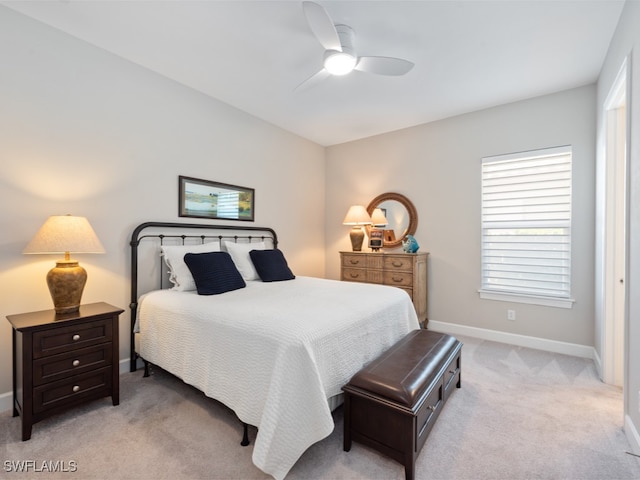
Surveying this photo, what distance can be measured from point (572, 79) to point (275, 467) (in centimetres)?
419

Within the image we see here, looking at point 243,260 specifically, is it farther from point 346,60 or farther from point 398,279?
point 346,60

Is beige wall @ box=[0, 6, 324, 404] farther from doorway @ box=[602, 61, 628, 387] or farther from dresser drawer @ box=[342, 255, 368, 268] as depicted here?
doorway @ box=[602, 61, 628, 387]

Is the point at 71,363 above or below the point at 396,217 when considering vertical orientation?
below

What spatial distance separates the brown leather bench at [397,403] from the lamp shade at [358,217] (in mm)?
2547

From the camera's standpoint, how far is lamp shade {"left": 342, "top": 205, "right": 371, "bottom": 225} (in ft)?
14.4

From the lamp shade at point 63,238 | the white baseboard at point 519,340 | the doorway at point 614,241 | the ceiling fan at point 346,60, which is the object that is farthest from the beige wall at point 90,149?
the doorway at point 614,241

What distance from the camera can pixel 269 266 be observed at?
11.1ft

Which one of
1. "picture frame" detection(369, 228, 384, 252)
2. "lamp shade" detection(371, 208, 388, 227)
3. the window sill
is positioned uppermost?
"lamp shade" detection(371, 208, 388, 227)

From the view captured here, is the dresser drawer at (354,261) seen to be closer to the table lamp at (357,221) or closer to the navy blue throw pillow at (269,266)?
the table lamp at (357,221)

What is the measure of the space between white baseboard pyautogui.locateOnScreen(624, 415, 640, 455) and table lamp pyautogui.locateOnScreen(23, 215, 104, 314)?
11.8 feet

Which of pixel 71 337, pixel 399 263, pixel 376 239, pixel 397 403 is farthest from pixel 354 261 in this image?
pixel 71 337

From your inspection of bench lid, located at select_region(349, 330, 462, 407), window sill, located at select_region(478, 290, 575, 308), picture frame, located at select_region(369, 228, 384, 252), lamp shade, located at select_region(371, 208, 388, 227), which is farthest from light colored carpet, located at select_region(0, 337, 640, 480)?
lamp shade, located at select_region(371, 208, 388, 227)

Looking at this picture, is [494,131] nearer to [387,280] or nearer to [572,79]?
[572,79]

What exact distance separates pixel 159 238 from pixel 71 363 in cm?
131
